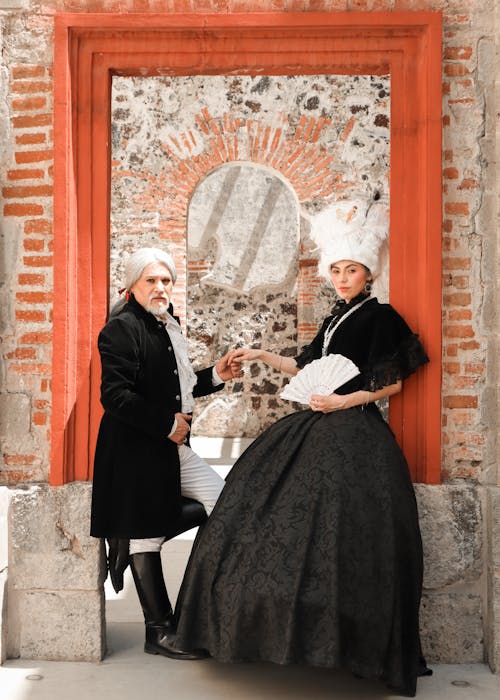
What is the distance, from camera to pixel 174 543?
5.87 m

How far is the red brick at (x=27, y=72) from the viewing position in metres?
3.71

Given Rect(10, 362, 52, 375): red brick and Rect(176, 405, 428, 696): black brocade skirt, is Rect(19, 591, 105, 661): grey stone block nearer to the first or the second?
Rect(176, 405, 428, 696): black brocade skirt

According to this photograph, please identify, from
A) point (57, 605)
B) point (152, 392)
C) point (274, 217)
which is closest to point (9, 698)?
point (57, 605)

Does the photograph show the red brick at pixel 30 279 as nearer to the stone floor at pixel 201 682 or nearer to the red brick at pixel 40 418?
the red brick at pixel 40 418

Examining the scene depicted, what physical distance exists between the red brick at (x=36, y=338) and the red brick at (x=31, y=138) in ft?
2.66

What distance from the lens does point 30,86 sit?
3.71 meters

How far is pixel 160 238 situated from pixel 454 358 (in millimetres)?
6302

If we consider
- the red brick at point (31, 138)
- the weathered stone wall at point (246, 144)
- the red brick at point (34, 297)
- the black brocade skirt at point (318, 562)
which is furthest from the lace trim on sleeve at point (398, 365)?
the weathered stone wall at point (246, 144)

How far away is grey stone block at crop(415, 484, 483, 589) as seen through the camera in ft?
11.8

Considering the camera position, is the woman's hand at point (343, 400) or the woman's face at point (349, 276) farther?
the woman's face at point (349, 276)

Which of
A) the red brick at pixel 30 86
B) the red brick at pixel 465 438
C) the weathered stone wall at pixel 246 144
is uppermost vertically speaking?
the weathered stone wall at pixel 246 144

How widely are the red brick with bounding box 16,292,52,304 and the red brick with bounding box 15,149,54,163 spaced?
22.2 inches

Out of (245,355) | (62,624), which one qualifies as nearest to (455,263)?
(245,355)

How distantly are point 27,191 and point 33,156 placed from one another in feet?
0.49
